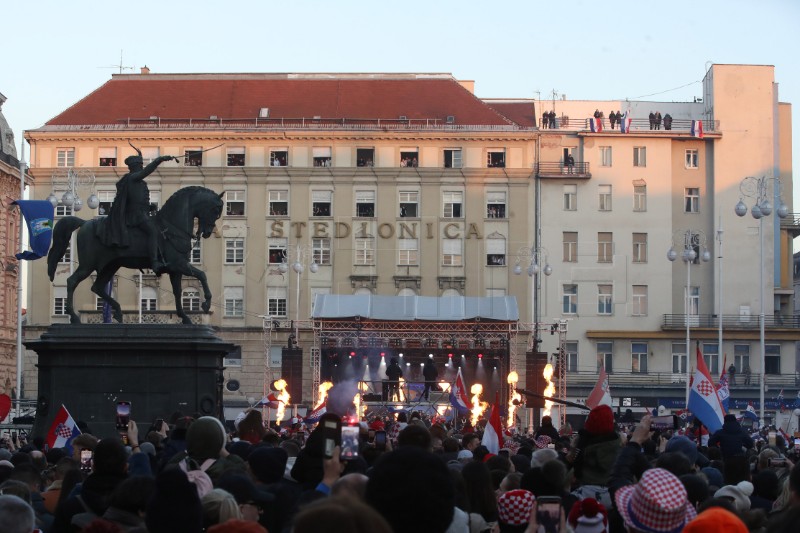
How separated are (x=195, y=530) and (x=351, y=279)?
7235 cm

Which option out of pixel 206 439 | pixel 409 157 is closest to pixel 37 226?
pixel 206 439

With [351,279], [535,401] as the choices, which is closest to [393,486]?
[535,401]

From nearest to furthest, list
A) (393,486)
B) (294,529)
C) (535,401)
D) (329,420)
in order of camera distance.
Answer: (294,529) < (393,486) < (329,420) < (535,401)

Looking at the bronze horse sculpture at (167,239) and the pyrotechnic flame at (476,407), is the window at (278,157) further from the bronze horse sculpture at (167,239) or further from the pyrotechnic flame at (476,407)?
the bronze horse sculpture at (167,239)

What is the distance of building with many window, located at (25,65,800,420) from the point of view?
3184 inches

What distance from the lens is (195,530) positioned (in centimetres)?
861

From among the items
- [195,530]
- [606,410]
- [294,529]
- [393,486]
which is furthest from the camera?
[606,410]

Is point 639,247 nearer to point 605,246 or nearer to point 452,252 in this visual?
point 605,246

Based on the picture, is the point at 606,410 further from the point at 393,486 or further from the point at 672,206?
the point at 672,206

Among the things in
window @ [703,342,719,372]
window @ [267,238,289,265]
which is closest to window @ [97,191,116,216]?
window @ [267,238,289,265]

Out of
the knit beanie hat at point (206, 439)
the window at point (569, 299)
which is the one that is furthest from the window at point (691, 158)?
the knit beanie hat at point (206, 439)

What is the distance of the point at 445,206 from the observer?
81.5m

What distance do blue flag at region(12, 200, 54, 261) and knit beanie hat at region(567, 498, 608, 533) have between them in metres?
34.8

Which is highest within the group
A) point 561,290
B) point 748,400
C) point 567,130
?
point 567,130
